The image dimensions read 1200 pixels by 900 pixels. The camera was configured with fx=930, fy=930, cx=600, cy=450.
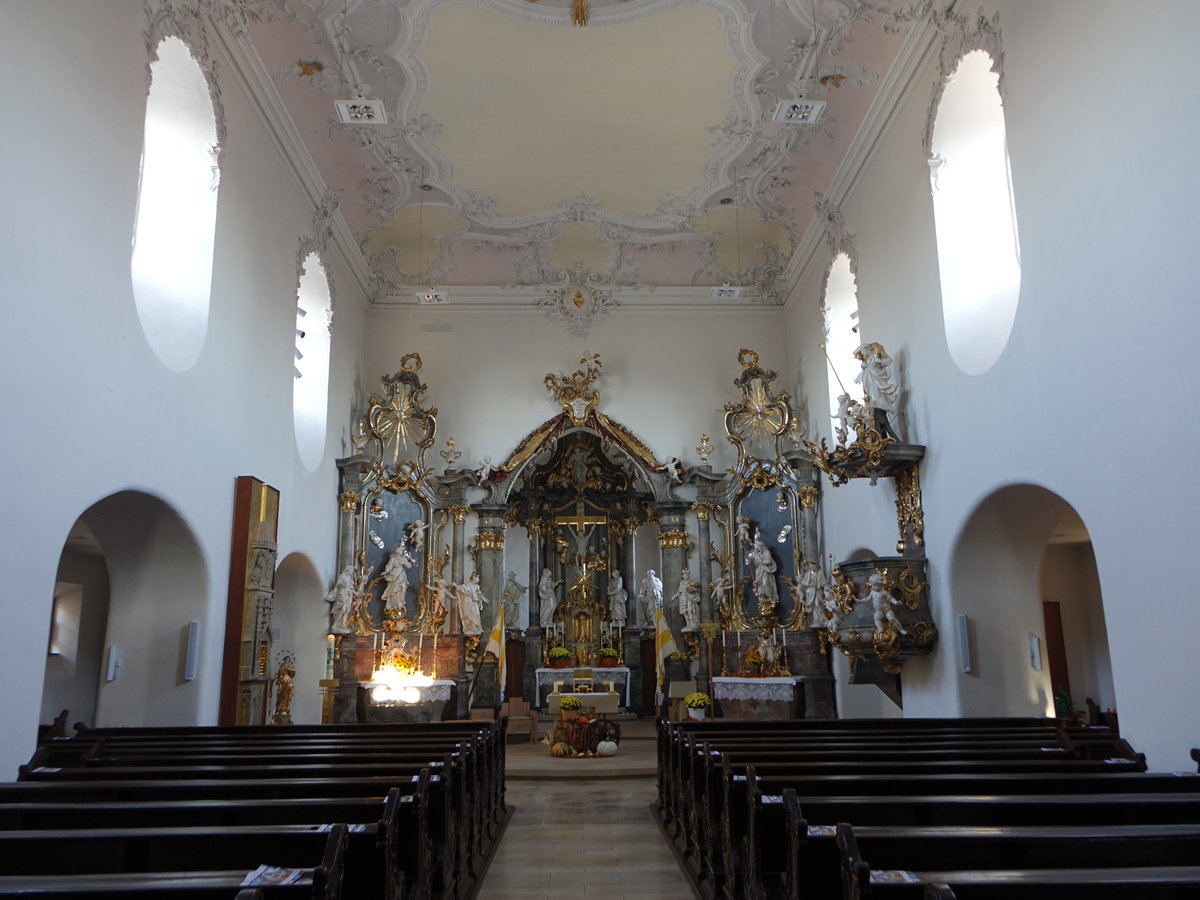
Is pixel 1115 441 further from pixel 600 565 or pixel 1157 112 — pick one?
pixel 600 565

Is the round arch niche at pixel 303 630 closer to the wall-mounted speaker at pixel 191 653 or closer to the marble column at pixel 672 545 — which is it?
the wall-mounted speaker at pixel 191 653

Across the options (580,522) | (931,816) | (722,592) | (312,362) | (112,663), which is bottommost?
(931,816)

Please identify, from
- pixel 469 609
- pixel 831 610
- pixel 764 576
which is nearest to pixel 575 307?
pixel 469 609

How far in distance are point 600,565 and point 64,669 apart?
894 cm

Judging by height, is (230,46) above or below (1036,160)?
above

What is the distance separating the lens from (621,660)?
17.0 metres

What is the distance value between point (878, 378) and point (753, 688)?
17.0 feet

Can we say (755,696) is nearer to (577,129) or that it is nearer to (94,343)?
(577,129)

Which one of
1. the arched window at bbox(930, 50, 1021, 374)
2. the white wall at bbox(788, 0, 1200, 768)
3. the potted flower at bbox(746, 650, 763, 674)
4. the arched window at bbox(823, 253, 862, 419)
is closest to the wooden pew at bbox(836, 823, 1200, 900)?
the white wall at bbox(788, 0, 1200, 768)

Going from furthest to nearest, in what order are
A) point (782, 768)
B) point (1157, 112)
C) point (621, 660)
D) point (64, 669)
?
point (621, 660) < point (64, 669) < point (1157, 112) < point (782, 768)

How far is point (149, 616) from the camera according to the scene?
9.09 m

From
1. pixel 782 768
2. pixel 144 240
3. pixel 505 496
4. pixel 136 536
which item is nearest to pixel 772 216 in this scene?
pixel 505 496

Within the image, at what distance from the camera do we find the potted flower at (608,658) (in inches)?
659

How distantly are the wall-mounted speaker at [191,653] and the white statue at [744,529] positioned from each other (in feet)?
30.0
